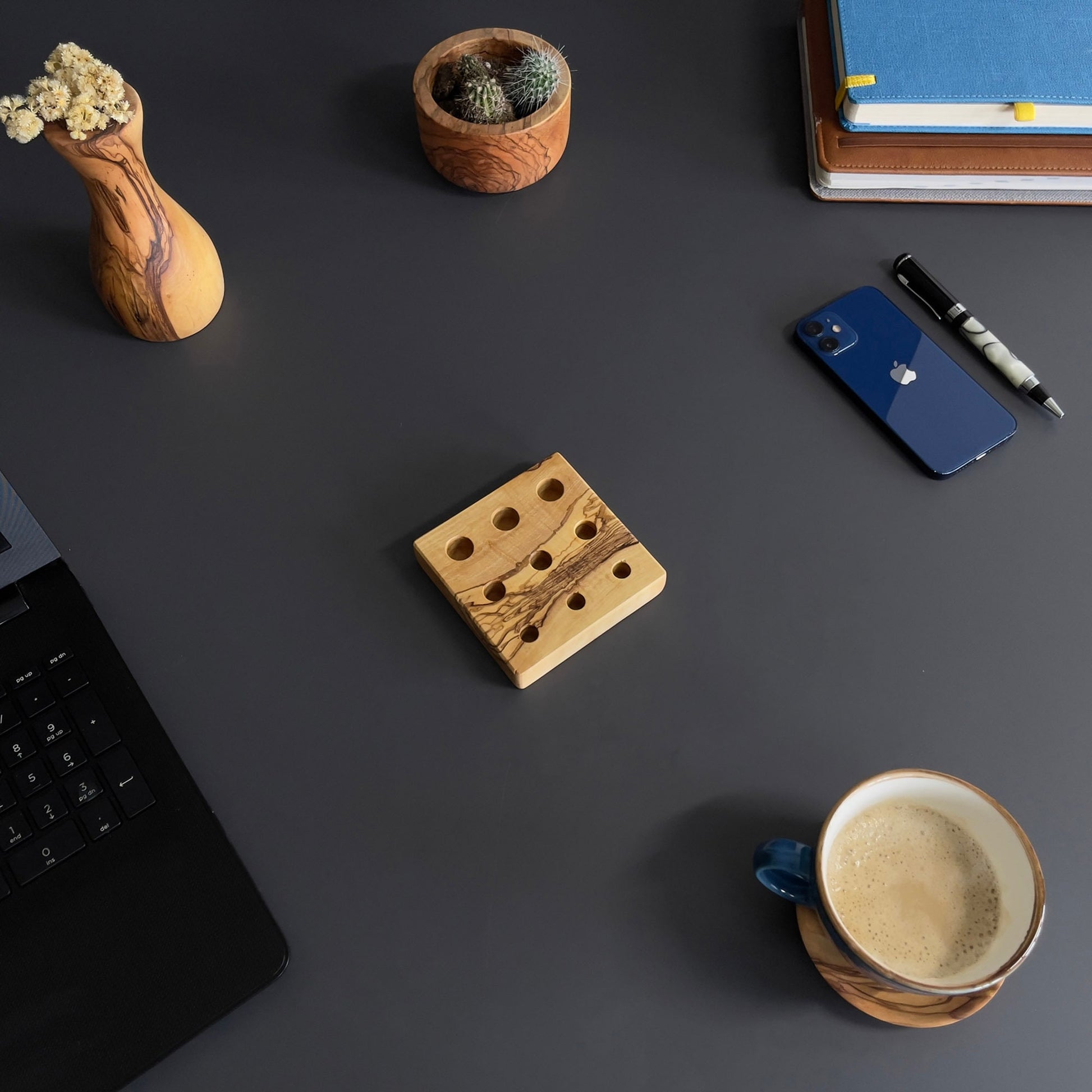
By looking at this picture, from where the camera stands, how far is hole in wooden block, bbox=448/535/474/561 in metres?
0.73

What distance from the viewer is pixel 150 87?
0.94 m

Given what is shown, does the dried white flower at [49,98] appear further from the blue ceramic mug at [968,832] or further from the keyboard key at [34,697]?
the blue ceramic mug at [968,832]

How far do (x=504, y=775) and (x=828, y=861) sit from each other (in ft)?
0.71

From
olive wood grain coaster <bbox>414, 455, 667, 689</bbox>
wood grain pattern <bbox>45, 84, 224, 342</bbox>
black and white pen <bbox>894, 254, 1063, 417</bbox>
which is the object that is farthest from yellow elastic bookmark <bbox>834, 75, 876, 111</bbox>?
wood grain pattern <bbox>45, 84, 224, 342</bbox>

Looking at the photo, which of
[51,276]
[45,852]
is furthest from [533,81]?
[45,852]

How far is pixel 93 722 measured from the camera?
2.17ft

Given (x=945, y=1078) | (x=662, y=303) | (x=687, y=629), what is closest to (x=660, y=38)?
(x=662, y=303)

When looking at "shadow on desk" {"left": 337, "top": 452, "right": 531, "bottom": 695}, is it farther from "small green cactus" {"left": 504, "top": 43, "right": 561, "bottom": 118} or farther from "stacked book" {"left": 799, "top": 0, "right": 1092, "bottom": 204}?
"stacked book" {"left": 799, "top": 0, "right": 1092, "bottom": 204}

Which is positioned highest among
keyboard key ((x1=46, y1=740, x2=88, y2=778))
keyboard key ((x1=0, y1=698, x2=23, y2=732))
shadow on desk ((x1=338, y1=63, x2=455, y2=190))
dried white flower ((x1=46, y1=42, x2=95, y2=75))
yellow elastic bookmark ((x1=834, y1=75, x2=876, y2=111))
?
shadow on desk ((x1=338, y1=63, x2=455, y2=190))

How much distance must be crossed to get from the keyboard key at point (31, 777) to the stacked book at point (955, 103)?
2.56ft

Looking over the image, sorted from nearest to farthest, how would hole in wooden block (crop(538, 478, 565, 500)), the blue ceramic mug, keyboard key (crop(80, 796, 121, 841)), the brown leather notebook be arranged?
the blue ceramic mug → keyboard key (crop(80, 796, 121, 841)) → hole in wooden block (crop(538, 478, 565, 500)) → the brown leather notebook

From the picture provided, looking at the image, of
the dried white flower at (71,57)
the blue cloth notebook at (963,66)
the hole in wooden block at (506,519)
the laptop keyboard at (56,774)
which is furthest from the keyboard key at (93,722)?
the blue cloth notebook at (963,66)

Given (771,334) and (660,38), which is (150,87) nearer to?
(660,38)

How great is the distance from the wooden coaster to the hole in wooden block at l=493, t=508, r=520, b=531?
0.34 metres
